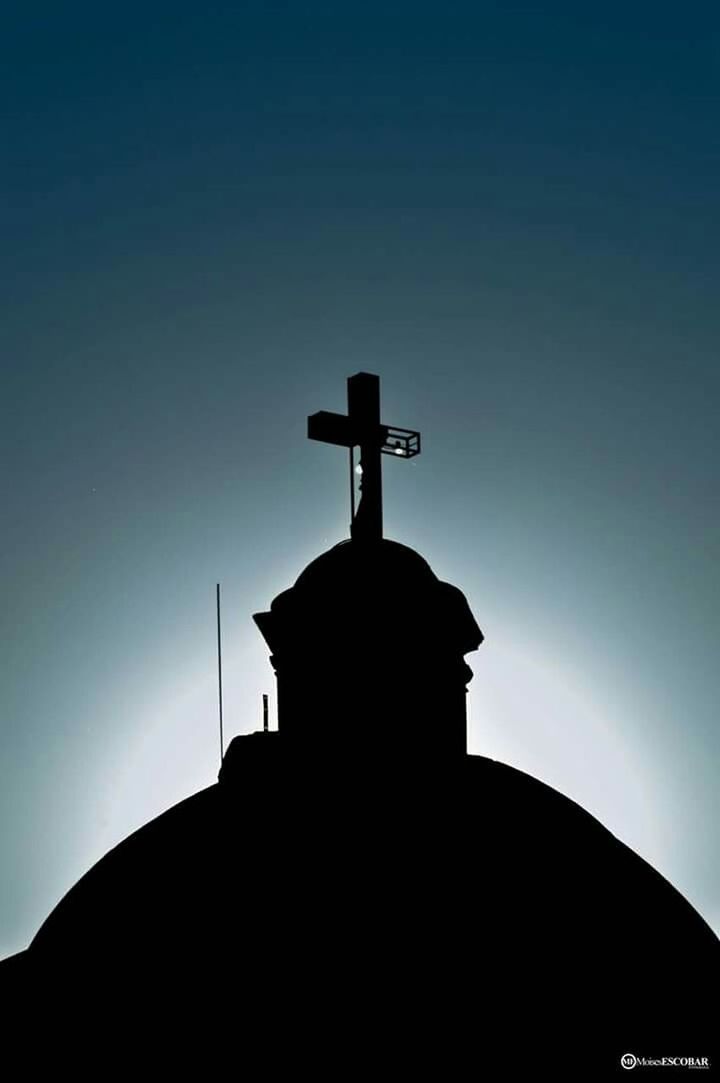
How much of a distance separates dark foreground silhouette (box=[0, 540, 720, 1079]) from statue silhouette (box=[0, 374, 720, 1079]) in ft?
0.09

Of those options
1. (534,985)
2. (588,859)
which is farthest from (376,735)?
(534,985)

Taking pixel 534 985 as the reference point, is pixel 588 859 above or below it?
above

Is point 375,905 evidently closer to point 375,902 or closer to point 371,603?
point 375,902

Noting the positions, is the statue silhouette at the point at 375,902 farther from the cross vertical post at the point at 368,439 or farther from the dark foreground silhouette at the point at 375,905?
the cross vertical post at the point at 368,439

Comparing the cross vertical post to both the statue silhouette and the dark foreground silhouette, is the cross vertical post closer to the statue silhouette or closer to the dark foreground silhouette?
the statue silhouette

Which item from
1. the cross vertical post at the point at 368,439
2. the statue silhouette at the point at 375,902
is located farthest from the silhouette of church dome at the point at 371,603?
the cross vertical post at the point at 368,439

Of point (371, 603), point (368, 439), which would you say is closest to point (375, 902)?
point (371, 603)

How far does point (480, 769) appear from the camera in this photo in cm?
1844

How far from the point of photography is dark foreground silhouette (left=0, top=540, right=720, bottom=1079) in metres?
14.4

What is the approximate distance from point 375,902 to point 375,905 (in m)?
0.05

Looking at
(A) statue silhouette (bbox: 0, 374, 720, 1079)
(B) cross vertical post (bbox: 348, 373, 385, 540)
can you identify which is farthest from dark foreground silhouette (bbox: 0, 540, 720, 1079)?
(B) cross vertical post (bbox: 348, 373, 385, 540)

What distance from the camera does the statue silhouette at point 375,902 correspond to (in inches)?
570

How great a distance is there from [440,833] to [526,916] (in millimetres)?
1563

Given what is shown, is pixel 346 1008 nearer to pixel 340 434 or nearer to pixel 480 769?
pixel 480 769
